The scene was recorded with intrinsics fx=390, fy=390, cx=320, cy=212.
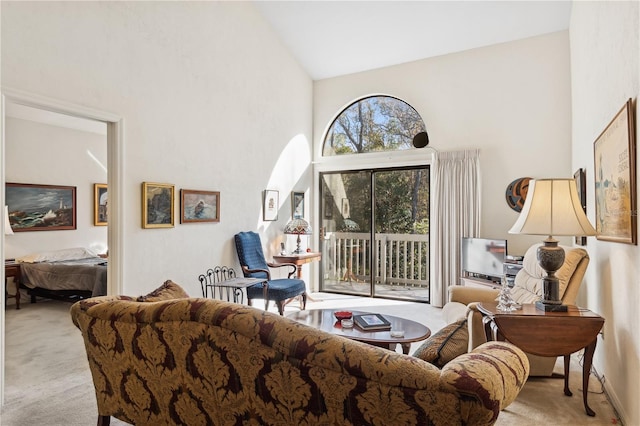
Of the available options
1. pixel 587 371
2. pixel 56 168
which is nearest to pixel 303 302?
pixel 587 371

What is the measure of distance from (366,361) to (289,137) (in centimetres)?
506

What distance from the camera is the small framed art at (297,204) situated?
6032 mm

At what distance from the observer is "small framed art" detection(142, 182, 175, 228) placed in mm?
3717

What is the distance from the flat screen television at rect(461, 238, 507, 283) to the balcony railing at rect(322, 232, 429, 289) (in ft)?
2.44

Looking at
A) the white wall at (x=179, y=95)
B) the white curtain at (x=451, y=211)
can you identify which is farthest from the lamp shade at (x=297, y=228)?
the white curtain at (x=451, y=211)

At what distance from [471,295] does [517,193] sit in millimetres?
2006

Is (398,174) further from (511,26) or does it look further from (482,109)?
(511,26)

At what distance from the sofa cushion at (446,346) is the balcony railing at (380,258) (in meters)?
4.26

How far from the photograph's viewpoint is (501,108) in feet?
16.8

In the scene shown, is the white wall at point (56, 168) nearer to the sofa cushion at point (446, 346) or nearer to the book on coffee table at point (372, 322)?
the book on coffee table at point (372, 322)

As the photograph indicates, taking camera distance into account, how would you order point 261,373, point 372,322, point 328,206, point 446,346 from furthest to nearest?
1. point 328,206
2. point 372,322
3. point 446,346
4. point 261,373

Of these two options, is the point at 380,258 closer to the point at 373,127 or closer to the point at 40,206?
the point at 373,127

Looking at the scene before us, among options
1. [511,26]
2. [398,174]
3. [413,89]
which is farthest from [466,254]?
[511,26]

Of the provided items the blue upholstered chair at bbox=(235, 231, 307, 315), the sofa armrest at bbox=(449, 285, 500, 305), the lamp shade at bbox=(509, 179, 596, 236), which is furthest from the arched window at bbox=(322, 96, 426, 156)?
the lamp shade at bbox=(509, 179, 596, 236)
